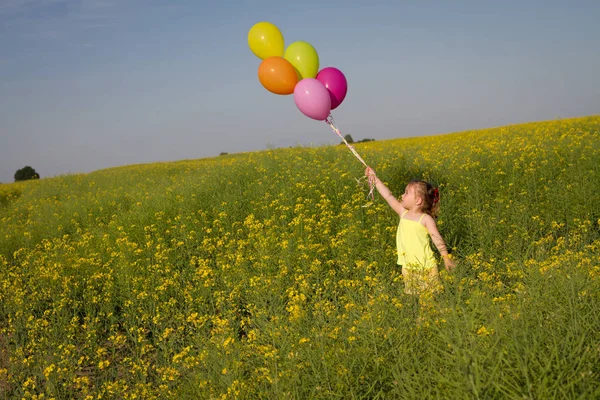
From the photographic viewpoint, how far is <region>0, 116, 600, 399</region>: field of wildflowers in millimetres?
2564

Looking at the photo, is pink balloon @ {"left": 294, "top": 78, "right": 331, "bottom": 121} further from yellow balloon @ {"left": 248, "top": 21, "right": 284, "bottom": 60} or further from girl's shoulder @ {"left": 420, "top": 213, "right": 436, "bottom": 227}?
girl's shoulder @ {"left": 420, "top": 213, "right": 436, "bottom": 227}

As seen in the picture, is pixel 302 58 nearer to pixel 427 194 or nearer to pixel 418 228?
pixel 427 194

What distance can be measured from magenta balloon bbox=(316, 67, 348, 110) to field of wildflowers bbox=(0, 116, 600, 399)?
1.50 m

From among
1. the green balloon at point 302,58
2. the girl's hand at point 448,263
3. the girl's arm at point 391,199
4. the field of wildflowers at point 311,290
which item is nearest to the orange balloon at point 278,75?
the green balloon at point 302,58

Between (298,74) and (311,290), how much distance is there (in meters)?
2.53

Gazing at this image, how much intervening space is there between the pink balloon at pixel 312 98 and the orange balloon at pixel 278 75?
178 millimetres

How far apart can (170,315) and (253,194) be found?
3417mm

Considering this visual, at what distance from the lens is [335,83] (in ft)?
18.7

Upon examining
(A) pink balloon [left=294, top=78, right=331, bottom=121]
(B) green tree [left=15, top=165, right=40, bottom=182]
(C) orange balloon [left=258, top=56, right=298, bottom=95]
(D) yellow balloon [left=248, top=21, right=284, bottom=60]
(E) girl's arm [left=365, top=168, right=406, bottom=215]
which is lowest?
(E) girl's arm [left=365, top=168, right=406, bottom=215]

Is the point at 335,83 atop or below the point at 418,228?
atop


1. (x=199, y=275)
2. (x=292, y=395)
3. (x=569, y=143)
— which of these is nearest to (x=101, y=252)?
(x=199, y=275)

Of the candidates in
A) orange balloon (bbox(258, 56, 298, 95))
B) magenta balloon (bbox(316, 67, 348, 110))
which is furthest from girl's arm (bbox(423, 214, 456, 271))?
orange balloon (bbox(258, 56, 298, 95))

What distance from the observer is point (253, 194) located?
856cm

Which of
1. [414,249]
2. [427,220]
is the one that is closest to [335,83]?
[427,220]
